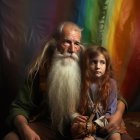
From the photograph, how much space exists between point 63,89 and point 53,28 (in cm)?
57

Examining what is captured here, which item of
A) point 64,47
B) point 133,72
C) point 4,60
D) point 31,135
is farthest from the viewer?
point 133,72

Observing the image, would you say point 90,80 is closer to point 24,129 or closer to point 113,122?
point 113,122

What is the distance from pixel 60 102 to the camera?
173cm

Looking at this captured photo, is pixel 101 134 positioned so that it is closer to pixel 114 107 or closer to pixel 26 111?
pixel 114 107

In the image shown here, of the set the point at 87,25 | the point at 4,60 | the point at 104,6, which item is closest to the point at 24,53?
the point at 4,60

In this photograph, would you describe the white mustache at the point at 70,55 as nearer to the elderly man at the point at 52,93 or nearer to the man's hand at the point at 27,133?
the elderly man at the point at 52,93

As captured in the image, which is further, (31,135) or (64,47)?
(64,47)

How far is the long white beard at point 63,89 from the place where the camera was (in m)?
1.72

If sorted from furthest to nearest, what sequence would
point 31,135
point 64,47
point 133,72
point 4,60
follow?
1. point 133,72
2. point 4,60
3. point 64,47
4. point 31,135

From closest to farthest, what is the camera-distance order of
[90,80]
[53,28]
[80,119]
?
[80,119] < [90,80] < [53,28]

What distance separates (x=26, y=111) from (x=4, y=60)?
A: 1.56ft

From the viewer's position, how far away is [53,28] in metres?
2.18

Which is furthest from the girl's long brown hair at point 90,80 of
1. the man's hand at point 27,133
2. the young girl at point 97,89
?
the man's hand at point 27,133

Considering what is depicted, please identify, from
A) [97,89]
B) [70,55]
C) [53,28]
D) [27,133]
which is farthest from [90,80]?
[53,28]
